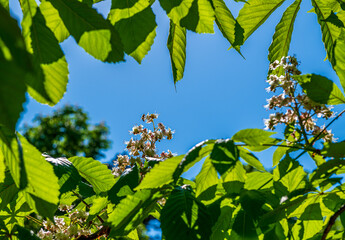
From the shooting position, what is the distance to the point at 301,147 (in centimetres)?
88

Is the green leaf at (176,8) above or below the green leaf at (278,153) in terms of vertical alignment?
above

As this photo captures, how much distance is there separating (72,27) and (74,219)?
1.22m

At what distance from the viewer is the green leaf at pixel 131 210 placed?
2.69 ft

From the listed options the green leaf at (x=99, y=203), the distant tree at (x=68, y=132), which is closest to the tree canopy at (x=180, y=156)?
the green leaf at (x=99, y=203)

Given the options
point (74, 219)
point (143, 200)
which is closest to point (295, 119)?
point (143, 200)

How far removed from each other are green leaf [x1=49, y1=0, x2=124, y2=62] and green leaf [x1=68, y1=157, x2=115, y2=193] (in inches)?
22.6

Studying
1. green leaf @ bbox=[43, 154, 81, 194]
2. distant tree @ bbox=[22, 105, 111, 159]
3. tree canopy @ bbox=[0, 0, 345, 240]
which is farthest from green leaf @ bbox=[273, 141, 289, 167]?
distant tree @ bbox=[22, 105, 111, 159]

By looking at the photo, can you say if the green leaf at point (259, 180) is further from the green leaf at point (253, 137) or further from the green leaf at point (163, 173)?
the green leaf at point (163, 173)

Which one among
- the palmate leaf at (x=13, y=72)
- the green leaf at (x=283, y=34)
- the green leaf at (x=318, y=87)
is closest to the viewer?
the palmate leaf at (x=13, y=72)

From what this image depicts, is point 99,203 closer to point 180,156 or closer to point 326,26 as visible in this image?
point 180,156

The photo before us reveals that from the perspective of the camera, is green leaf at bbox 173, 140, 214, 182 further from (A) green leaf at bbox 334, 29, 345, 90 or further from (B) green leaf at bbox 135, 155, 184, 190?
(A) green leaf at bbox 334, 29, 345, 90

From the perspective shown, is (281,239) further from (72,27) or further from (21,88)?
(21,88)

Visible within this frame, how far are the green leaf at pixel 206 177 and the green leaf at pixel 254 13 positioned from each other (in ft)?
A: 1.86

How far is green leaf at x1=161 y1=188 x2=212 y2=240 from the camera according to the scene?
2.47 feet
